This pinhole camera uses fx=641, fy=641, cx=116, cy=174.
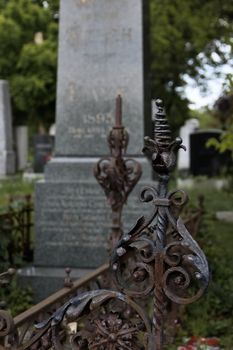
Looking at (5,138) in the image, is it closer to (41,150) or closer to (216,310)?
(41,150)

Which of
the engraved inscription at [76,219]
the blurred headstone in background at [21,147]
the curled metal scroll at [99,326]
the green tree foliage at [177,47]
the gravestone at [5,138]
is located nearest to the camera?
the curled metal scroll at [99,326]

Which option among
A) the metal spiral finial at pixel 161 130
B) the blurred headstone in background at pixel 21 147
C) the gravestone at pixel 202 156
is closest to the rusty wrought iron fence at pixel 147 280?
the metal spiral finial at pixel 161 130

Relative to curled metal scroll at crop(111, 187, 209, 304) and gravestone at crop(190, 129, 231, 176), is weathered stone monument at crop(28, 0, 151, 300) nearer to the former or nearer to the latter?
curled metal scroll at crop(111, 187, 209, 304)

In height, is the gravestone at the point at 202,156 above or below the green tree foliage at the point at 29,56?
below

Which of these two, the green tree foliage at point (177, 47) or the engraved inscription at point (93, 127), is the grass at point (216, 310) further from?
the green tree foliage at point (177, 47)

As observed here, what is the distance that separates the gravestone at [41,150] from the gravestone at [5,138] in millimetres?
998

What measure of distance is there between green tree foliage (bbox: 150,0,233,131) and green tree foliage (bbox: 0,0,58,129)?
5802 mm

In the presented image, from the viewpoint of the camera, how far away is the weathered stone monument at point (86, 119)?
692cm

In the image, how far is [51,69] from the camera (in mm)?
29859

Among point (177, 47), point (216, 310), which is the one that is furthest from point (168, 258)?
point (177, 47)

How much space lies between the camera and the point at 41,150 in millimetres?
24094

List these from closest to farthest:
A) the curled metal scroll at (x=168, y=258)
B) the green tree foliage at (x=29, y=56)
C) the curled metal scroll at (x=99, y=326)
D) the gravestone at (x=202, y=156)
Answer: the curled metal scroll at (x=168, y=258) < the curled metal scroll at (x=99, y=326) < the gravestone at (x=202, y=156) < the green tree foliage at (x=29, y=56)

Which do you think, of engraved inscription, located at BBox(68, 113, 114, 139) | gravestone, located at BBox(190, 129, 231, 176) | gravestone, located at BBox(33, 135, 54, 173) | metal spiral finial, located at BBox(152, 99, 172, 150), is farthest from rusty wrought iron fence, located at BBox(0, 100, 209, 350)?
gravestone, located at BBox(33, 135, 54, 173)

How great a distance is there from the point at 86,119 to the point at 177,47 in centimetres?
1956
